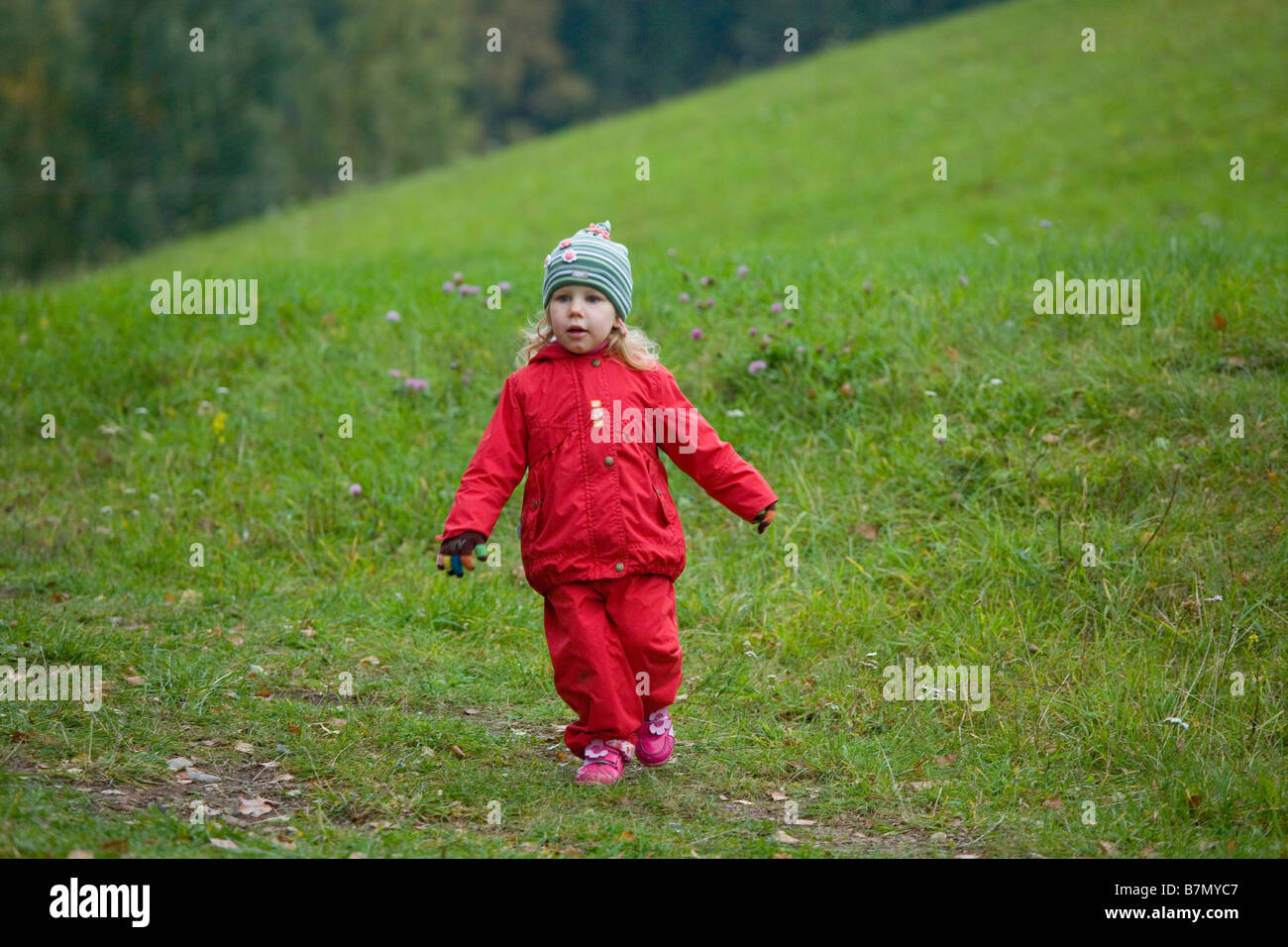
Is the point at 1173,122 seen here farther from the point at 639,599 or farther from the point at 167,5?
the point at 167,5

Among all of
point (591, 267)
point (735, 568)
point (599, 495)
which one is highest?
point (591, 267)

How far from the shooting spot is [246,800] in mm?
3826

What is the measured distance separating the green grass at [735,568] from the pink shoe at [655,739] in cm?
10

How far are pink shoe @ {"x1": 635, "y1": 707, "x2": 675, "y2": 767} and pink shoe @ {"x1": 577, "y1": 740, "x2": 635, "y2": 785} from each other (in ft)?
0.50

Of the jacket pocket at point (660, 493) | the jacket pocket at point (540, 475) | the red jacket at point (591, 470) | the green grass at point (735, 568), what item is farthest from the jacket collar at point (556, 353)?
the green grass at point (735, 568)

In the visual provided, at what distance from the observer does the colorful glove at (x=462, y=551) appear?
390 cm

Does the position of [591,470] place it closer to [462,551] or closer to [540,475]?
[540,475]

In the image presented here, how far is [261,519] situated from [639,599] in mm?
3517

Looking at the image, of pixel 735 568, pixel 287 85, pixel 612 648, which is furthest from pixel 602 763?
pixel 287 85

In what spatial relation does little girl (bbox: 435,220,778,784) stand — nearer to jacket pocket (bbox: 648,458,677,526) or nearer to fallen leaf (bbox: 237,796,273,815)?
jacket pocket (bbox: 648,458,677,526)

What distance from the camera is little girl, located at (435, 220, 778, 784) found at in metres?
4.02

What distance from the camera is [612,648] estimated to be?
4.06 meters

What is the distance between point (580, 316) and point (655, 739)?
1.57 metres
